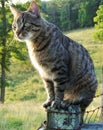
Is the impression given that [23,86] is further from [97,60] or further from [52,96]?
[52,96]

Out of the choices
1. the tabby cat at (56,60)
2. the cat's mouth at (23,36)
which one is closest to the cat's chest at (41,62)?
the tabby cat at (56,60)

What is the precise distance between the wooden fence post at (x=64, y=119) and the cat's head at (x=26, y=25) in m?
1.30

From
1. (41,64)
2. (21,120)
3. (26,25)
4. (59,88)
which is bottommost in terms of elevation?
(21,120)

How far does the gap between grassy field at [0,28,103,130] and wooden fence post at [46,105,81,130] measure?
17.4 ft

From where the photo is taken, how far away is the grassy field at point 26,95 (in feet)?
34.0

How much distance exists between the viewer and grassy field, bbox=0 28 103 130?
10352 millimetres

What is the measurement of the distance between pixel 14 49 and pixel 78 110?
764 inches

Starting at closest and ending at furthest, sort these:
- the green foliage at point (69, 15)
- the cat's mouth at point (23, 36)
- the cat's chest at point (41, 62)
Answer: the cat's chest at point (41, 62)
the cat's mouth at point (23, 36)
the green foliage at point (69, 15)

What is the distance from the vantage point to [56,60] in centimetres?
473

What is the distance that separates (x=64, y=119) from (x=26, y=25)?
1534mm

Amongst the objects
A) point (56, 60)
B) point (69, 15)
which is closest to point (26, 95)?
point (56, 60)

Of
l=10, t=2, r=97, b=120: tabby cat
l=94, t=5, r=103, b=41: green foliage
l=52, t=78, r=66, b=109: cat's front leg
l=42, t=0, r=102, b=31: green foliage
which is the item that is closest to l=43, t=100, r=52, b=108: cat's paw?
l=10, t=2, r=97, b=120: tabby cat

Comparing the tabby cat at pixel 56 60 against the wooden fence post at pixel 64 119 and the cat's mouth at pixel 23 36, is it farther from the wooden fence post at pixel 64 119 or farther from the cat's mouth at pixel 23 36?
the wooden fence post at pixel 64 119

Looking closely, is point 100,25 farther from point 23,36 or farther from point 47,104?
point 47,104
